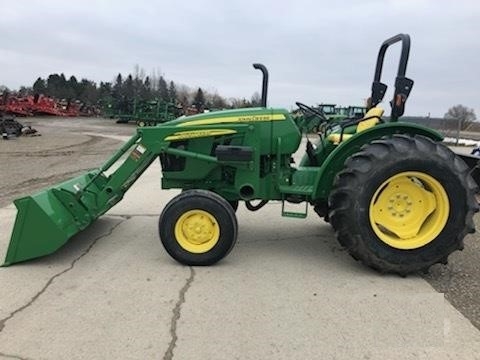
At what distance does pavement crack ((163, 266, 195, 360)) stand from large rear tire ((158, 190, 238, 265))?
7.3 inches

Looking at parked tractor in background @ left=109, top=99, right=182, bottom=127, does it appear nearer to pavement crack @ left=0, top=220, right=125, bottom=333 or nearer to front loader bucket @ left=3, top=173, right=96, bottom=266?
pavement crack @ left=0, top=220, right=125, bottom=333

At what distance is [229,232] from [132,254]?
1118 mm

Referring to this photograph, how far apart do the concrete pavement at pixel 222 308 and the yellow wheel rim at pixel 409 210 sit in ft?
1.31

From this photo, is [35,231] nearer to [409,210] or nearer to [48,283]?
[48,283]

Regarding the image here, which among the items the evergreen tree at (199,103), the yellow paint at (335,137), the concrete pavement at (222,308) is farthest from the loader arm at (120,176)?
the evergreen tree at (199,103)

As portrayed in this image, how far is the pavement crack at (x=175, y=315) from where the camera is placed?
3373 millimetres

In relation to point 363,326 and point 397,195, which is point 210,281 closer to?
point 363,326

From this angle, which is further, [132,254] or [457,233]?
[132,254]

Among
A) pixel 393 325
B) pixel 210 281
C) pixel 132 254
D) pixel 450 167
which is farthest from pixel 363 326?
pixel 132 254

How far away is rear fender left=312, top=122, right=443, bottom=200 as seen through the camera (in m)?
5.09

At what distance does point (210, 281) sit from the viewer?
4.67 metres

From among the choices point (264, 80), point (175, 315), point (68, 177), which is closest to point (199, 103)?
point (68, 177)

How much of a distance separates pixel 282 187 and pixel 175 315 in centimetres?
203

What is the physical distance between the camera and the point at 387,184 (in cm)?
493
